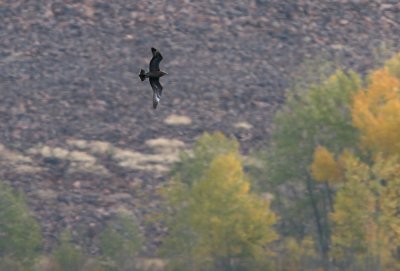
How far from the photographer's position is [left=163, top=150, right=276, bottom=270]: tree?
7262 centimetres

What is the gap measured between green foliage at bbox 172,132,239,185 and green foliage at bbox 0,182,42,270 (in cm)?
921

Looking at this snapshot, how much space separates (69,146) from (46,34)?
44.9ft

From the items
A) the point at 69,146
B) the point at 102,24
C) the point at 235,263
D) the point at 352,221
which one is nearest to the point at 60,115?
the point at 69,146

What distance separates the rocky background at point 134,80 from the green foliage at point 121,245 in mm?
11300

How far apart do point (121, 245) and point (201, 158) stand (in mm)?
7048

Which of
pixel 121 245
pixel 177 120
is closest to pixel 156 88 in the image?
pixel 121 245

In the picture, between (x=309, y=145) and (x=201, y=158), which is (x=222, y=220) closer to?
(x=201, y=158)

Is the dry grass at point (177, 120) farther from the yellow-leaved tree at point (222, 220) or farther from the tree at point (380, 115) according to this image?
the tree at point (380, 115)

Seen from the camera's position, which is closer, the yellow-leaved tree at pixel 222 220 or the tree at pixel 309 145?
the yellow-leaved tree at pixel 222 220

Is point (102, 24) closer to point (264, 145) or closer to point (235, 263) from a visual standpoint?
point (264, 145)

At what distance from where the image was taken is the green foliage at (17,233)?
7538 cm

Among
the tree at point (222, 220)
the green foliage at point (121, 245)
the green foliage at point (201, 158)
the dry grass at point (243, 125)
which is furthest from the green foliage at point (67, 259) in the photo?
the dry grass at point (243, 125)

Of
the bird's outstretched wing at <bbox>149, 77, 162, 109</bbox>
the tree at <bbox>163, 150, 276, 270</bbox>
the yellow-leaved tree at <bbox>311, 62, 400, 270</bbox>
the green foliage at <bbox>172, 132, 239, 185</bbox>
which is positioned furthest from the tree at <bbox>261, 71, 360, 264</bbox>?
the bird's outstretched wing at <bbox>149, 77, 162, 109</bbox>

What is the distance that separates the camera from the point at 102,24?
108 meters
